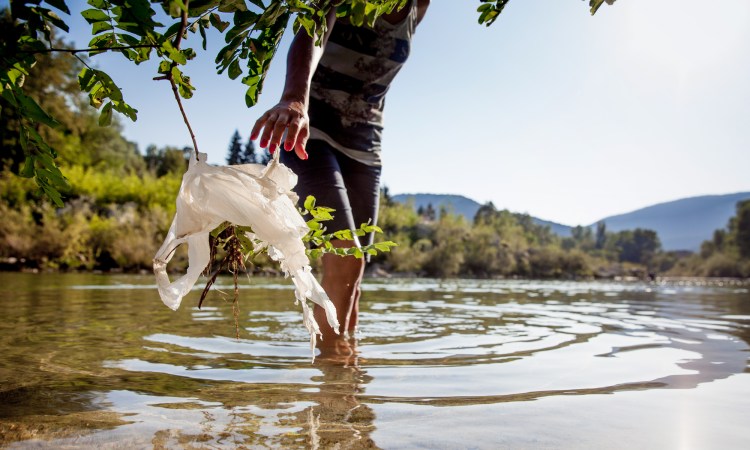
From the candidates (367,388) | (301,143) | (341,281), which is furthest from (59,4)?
(341,281)

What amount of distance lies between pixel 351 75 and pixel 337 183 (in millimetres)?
615

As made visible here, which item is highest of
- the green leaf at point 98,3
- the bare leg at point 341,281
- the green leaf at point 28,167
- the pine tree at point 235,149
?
the pine tree at point 235,149

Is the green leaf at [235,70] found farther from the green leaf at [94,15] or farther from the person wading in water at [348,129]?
the person wading in water at [348,129]

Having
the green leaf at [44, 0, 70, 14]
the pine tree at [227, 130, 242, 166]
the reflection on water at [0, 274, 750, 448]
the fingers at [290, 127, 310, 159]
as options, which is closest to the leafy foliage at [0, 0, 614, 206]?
the green leaf at [44, 0, 70, 14]

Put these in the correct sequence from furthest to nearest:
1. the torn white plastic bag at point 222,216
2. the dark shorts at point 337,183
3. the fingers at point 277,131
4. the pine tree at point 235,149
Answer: the pine tree at point 235,149 → the dark shorts at point 337,183 → the fingers at point 277,131 → the torn white plastic bag at point 222,216

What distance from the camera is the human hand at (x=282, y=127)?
1.63 m

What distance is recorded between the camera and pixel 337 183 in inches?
107

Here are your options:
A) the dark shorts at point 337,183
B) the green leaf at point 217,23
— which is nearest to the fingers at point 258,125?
the green leaf at point 217,23

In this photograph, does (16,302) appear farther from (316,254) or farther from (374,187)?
(316,254)

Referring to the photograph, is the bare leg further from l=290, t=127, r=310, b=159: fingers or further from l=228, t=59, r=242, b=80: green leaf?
l=228, t=59, r=242, b=80: green leaf

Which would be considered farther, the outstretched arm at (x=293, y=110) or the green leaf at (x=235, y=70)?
the outstretched arm at (x=293, y=110)

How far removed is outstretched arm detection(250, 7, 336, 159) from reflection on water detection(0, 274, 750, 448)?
75 centimetres

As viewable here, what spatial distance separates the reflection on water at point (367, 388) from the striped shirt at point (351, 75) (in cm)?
112

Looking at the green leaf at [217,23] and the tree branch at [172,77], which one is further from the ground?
the green leaf at [217,23]
